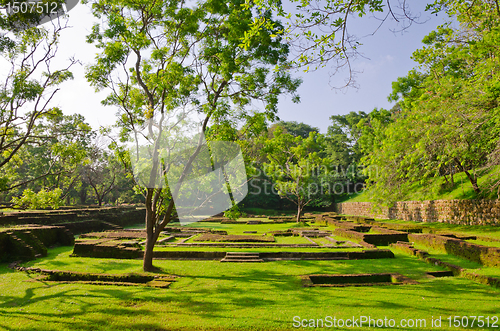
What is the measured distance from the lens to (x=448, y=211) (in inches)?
641

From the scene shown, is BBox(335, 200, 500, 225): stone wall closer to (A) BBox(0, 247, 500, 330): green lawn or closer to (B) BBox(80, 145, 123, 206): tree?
(A) BBox(0, 247, 500, 330): green lawn

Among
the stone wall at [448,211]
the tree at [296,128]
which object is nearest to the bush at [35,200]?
the stone wall at [448,211]

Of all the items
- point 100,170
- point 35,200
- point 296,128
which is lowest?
point 35,200

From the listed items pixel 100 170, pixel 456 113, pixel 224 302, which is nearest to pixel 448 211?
pixel 456 113

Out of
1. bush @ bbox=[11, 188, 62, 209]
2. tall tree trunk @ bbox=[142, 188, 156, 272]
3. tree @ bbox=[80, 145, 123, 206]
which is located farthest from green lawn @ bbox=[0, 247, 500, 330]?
tree @ bbox=[80, 145, 123, 206]

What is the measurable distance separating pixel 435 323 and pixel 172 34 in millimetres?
8831

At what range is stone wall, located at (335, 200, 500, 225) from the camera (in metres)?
13.3

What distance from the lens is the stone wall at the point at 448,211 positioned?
13297mm

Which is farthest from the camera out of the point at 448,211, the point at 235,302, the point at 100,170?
the point at 100,170

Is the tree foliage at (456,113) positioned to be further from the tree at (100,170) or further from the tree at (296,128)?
the tree at (296,128)

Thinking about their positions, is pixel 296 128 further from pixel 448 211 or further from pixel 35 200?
pixel 35 200

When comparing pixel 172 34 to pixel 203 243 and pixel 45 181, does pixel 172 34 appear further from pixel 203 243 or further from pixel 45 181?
pixel 45 181

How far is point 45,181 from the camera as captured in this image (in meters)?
28.4

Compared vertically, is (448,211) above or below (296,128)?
below
